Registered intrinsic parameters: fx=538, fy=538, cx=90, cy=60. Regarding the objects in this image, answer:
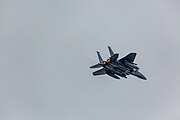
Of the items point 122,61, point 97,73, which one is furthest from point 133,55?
point 97,73

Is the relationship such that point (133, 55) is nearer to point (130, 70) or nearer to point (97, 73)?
point (130, 70)

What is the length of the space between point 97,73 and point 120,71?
40.1ft

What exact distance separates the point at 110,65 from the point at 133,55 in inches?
345

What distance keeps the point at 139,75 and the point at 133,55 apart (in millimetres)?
Result: 8644

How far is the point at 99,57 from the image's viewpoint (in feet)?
648

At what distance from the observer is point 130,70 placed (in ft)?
618

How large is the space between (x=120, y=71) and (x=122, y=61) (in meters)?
3.58

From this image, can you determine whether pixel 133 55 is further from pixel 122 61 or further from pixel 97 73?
pixel 97 73

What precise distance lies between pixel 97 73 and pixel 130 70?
49.2 ft

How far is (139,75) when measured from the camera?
192 m

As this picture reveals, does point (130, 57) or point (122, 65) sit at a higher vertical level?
point (130, 57)

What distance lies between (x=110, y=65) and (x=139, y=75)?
11.7 metres

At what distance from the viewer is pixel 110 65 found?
7416 inches

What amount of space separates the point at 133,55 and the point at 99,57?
15.2 meters
